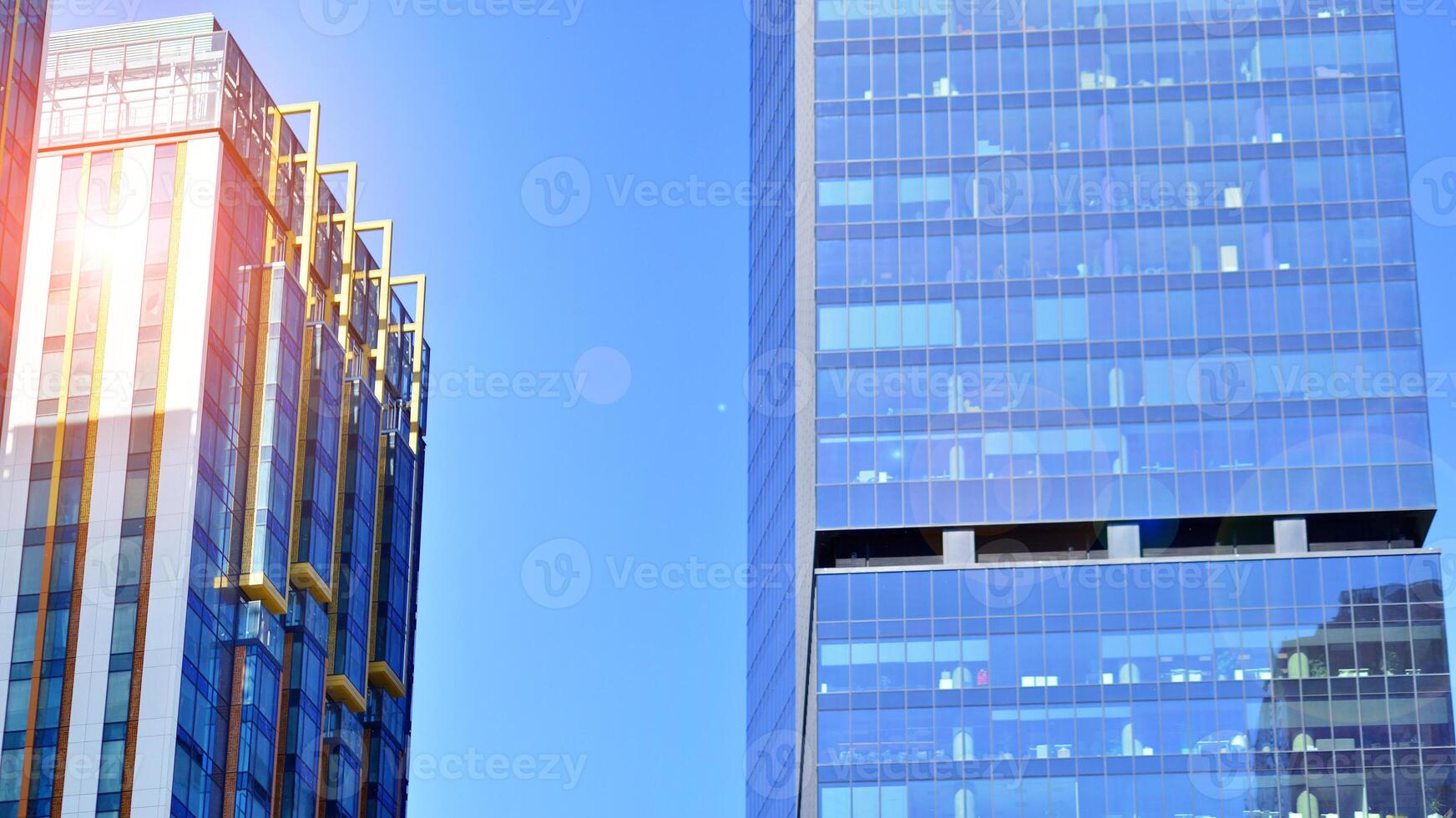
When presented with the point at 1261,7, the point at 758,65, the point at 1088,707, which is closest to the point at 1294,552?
the point at 1088,707

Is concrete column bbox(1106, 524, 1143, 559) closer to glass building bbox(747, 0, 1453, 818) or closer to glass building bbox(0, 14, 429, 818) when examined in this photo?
glass building bbox(747, 0, 1453, 818)

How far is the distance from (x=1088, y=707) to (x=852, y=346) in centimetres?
2311

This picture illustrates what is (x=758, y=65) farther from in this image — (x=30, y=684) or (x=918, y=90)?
(x=30, y=684)

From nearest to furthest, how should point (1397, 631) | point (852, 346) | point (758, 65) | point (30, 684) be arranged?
point (30, 684)
point (1397, 631)
point (852, 346)
point (758, 65)

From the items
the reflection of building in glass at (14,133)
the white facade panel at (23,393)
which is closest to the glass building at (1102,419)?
the white facade panel at (23,393)

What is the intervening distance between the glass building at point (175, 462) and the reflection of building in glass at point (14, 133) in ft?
49.5

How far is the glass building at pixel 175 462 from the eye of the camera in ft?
350

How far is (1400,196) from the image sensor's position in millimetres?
133750

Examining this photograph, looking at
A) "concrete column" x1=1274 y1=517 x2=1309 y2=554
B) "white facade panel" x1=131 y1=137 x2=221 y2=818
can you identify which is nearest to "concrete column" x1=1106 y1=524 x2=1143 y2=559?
"concrete column" x1=1274 y1=517 x2=1309 y2=554

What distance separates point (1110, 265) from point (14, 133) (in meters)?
65.3

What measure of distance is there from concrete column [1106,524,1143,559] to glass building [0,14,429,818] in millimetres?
39474

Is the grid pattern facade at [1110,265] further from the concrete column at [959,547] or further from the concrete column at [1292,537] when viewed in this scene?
the concrete column at [1292,537]

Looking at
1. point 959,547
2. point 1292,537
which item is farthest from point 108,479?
point 1292,537

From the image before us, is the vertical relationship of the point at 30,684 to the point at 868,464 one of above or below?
below
